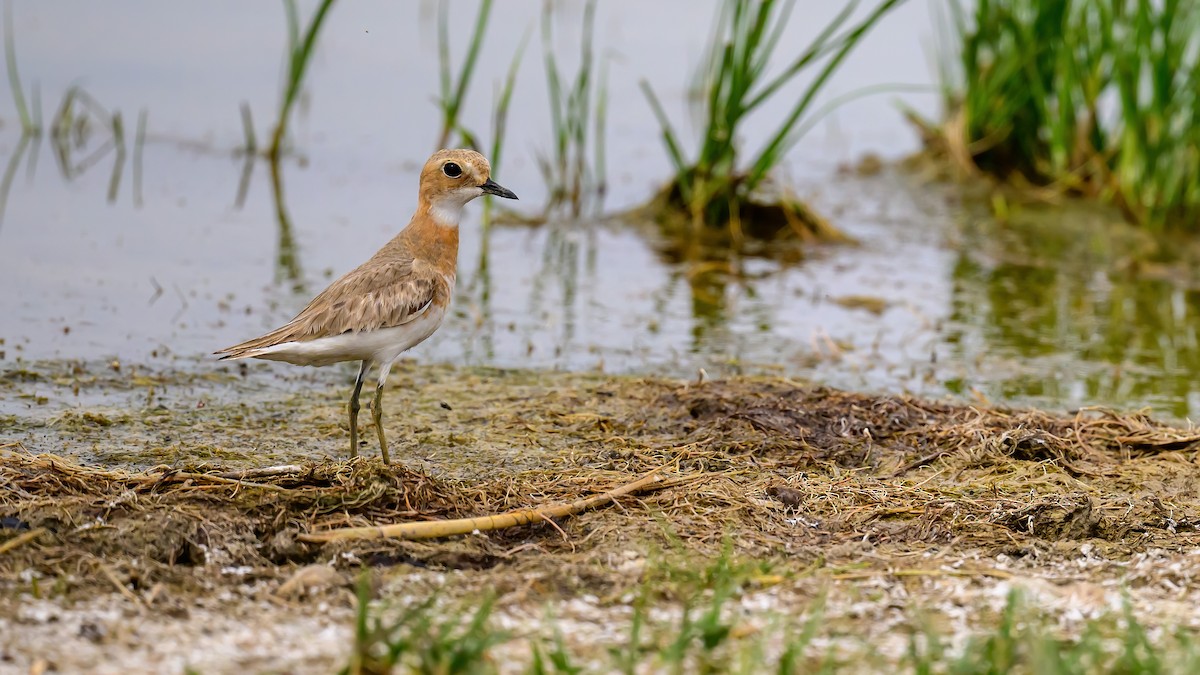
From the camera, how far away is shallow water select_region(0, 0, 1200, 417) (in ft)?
24.7

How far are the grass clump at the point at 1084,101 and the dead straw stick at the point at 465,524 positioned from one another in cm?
692

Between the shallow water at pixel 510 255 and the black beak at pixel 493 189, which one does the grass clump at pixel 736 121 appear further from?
the black beak at pixel 493 189

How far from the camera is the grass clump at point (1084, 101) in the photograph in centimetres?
1023

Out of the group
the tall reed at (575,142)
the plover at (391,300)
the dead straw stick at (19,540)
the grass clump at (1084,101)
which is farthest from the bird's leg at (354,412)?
the grass clump at (1084,101)

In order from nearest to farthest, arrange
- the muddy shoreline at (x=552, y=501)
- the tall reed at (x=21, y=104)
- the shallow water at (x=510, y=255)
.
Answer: the muddy shoreline at (x=552, y=501), the shallow water at (x=510, y=255), the tall reed at (x=21, y=104)

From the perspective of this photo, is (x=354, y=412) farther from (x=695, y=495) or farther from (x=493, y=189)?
(x=695, y=495)

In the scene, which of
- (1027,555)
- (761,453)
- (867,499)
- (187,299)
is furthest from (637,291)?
(1027,555)

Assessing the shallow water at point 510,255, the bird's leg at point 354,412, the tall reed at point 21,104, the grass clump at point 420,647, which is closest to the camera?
the grass clump at point 420,647

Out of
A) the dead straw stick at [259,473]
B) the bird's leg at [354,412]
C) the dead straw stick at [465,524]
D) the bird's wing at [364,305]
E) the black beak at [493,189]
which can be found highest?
the black beak at [493,189]

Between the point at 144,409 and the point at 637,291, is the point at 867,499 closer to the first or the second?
the point at 144,409

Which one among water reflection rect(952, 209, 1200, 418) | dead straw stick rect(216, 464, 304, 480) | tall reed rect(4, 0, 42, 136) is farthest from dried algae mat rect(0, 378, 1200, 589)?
tall reed rect(4, 0, 42, 136)

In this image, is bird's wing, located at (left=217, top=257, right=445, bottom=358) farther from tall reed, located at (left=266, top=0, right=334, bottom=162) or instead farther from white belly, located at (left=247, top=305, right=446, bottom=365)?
tall reed, located at (left=266, top=0, right=334, bottom=162)

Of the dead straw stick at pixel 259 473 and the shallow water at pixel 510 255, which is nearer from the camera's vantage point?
the dead straw stick at pixel 259 473

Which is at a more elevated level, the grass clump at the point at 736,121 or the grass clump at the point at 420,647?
the grass clump at the point at 736,121
